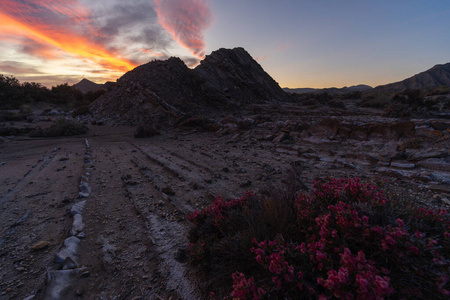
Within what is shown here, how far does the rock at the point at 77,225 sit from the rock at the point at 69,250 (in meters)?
0.19

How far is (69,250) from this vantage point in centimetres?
291

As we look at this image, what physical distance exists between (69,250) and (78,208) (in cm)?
138

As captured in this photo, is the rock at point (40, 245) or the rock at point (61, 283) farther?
the rock at point (40, 245)

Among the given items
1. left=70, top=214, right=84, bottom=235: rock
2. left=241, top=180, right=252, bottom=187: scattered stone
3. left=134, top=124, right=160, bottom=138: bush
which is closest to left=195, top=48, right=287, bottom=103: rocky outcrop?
left=134, top=124, right=160, bottom=138: bush

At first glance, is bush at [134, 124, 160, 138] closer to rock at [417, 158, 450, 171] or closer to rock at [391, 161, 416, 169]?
rock at [391, 161, 416, 169]

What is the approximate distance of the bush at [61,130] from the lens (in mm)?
12539

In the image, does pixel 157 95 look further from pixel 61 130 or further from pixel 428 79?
pixel 428 79

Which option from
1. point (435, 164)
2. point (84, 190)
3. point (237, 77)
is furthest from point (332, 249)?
point (237, 77)

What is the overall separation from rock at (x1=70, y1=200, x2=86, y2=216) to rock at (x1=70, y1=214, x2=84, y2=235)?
0.40 feet

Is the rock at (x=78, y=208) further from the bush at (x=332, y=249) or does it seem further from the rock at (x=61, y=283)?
the bush at (x=332, y=249)

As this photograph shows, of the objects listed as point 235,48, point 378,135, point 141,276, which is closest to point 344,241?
point 141,276

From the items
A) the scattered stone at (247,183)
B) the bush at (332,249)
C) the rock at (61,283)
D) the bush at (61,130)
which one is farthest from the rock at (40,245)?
the bush at (61,130)

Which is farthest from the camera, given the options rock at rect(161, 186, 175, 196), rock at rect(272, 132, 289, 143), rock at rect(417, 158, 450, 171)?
rock at rect(272, 132, 289, 143)

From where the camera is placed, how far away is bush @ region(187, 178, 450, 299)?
4.79ft
